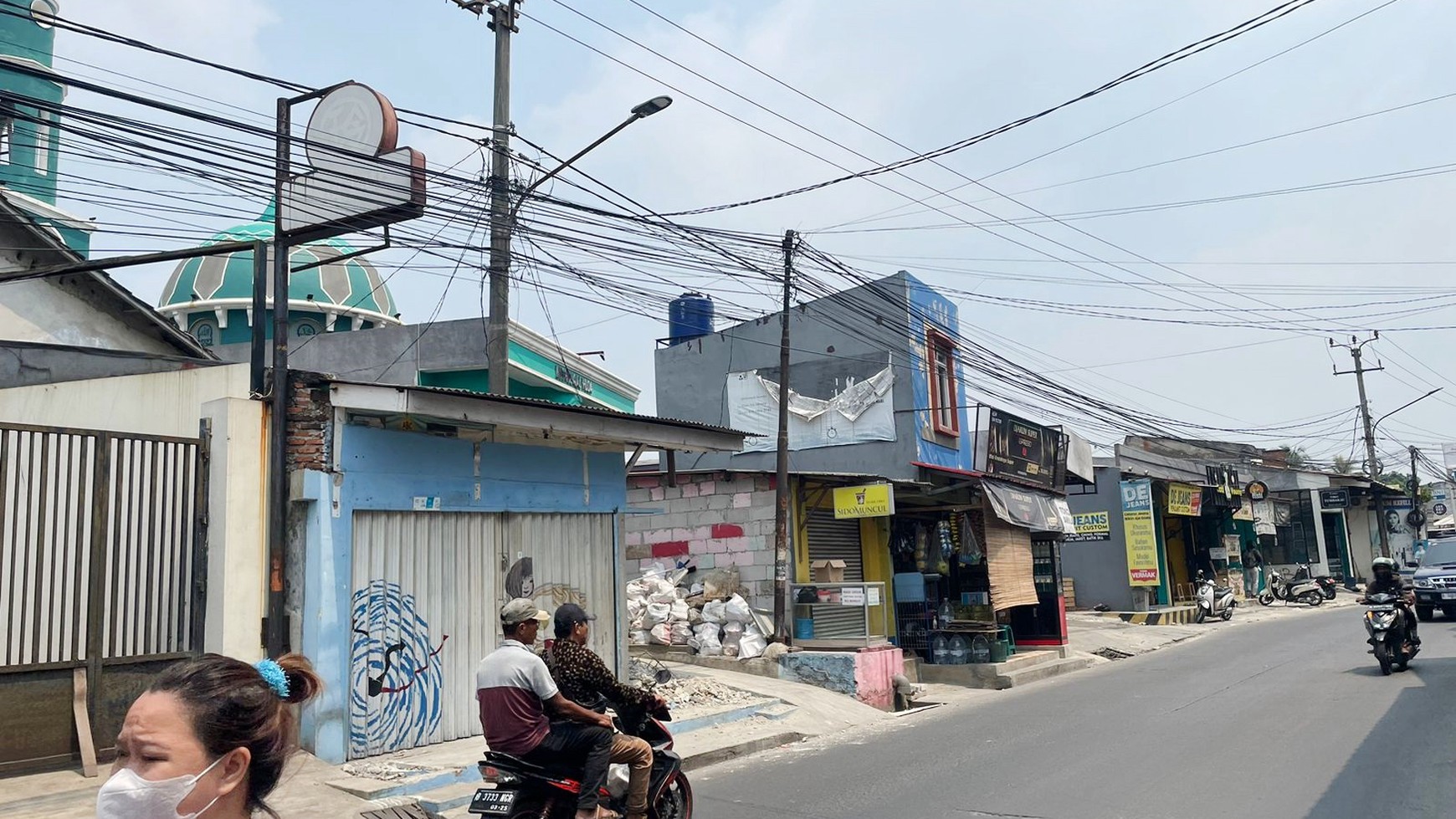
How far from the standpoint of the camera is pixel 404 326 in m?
20.4

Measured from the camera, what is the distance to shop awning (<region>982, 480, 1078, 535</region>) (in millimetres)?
19650

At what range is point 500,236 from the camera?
11805 millimetres

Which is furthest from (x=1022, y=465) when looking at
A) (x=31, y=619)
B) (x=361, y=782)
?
(x=31, y=619)

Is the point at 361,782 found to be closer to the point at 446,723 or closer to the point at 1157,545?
the point at 446,723

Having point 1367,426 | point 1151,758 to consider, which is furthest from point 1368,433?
point 1151,758

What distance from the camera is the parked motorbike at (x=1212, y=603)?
30172mm

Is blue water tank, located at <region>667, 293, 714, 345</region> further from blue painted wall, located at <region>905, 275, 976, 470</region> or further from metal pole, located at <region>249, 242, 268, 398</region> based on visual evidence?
→ metal pole, located at <region>249, 242, 268, 398</region>

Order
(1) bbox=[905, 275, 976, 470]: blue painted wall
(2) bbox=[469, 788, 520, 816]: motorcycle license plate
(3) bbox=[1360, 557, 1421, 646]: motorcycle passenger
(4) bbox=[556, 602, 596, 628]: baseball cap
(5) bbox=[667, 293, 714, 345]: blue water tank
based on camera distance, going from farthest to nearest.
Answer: (5) bbox=[667, 293, 714, 345]: blue water tank
(1) bbox=[905, 275, 976, 470]: blue painted wall
(3) bbox=[1360, 557, 1421, 646]: motorcycle passenger
(4) bbox=[556, 602, 596, 628]: baseball cap
(2) bbox=[469, 788, 520, 816]: motorcycle license plate

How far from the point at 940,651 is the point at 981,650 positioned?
71 cm

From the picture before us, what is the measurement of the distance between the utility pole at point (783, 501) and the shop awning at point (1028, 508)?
480cm

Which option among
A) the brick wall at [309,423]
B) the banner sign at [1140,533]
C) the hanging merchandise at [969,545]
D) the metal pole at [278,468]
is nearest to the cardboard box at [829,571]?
the hanging merchandise at [969,545]

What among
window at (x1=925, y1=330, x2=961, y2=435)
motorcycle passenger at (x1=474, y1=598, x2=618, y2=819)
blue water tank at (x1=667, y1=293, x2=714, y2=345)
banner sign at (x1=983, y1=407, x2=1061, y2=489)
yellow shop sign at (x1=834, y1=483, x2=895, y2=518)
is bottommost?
motorcycle passenger at (x1=474, y1=598, x2=618, y2=819)

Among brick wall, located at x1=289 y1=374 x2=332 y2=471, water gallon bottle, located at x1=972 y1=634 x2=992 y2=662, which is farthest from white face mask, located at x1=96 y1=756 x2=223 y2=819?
water gallon bottle, located at x1=972 y1=634 x2=992 y2=662

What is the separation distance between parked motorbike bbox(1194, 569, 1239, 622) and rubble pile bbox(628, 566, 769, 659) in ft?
62.2
